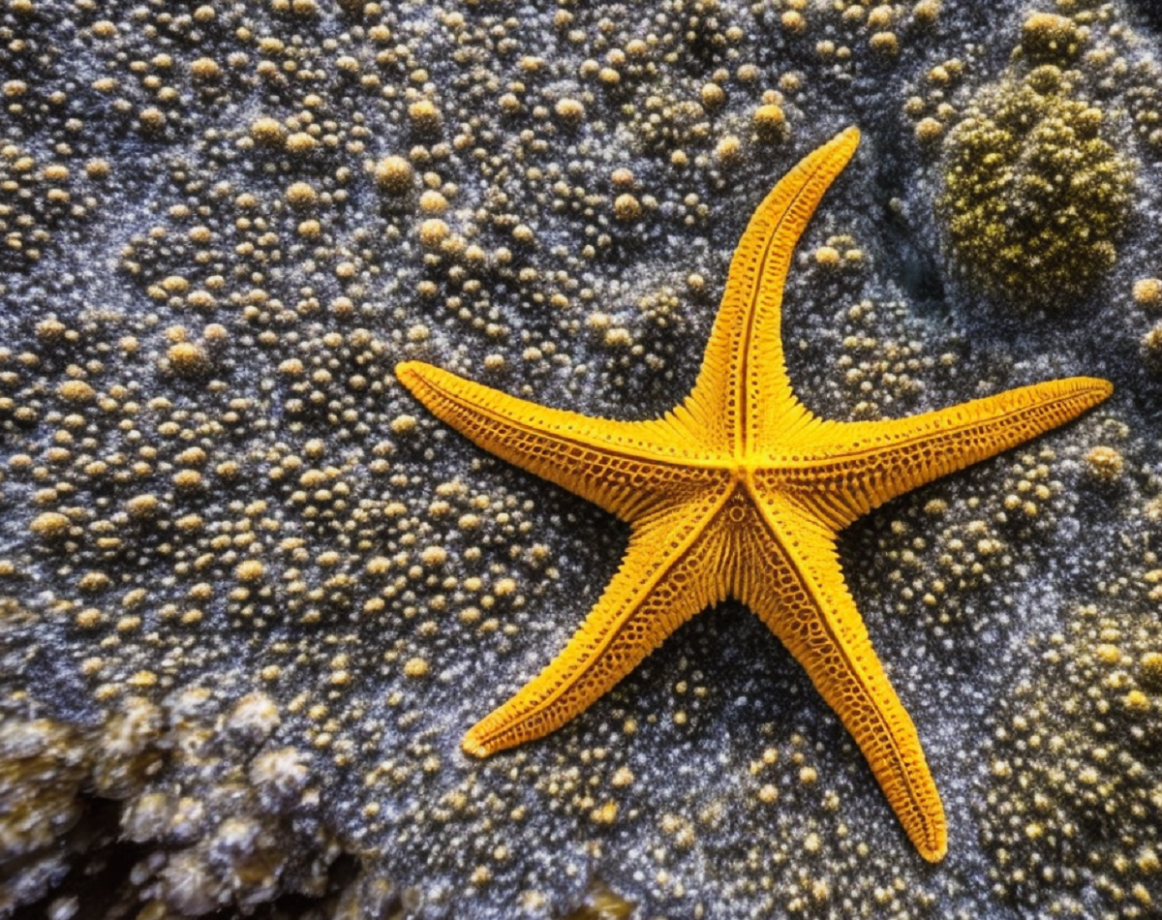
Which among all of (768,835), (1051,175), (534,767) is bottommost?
(768,835)

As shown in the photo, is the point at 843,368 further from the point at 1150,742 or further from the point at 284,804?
the point at 284,804

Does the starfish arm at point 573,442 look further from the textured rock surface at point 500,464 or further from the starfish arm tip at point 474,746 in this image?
the starfish arm tip at point 474,746

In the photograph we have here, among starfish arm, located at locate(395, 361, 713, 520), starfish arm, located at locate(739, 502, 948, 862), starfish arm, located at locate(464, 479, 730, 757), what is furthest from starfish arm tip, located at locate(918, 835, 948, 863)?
starfish arm, located at locate(395, 361, 713, 520)

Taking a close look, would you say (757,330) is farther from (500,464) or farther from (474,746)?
(474,746)

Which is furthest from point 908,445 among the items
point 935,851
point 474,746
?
point 474,746

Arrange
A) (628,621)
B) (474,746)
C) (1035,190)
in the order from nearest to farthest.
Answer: (628,621)
(474,746)
(1035,190)

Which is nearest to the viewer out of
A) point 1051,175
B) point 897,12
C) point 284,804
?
point 284,804

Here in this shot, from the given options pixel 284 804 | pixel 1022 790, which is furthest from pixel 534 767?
pixel 1022 790
